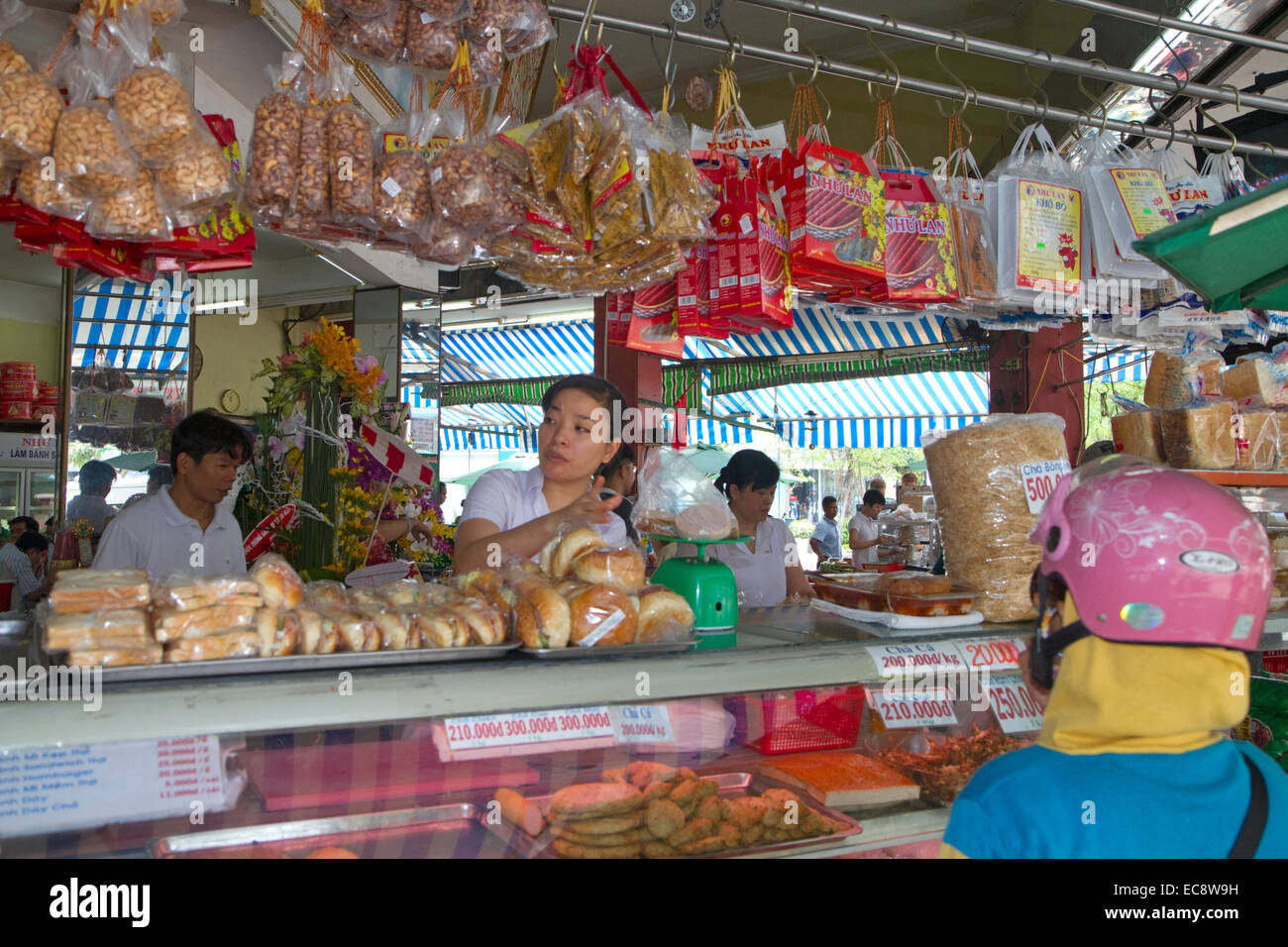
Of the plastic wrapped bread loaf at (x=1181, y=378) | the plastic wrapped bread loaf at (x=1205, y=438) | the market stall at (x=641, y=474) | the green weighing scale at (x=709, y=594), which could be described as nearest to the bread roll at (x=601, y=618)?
the market stall at (x=641, y=474)

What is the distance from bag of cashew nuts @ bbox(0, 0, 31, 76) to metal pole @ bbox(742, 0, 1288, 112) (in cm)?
169

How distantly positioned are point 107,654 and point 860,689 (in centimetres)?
138

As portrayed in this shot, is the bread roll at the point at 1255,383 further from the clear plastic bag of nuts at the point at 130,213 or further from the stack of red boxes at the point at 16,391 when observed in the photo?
the stack of red boxes at the point at 16,391

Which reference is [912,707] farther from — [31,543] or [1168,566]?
[31,543]

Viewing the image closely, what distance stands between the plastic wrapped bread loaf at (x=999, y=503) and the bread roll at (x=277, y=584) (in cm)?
153

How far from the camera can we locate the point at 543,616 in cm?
163

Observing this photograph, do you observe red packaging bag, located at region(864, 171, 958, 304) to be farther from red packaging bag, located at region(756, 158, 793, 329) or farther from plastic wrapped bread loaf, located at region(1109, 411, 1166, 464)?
plastic wrapped bread loaf, located at region(1109, 411, 1166, 464)

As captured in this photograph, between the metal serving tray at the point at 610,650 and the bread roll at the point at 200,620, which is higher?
the bread roll at the point at 200,620

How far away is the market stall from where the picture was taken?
1.39 metres

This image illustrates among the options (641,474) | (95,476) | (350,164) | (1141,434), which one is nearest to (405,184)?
(350,164)

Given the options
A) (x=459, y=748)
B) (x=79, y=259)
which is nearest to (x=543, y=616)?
(x=459, y=748)

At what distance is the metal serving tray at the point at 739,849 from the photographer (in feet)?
5.19

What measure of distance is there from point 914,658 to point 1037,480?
618 mm

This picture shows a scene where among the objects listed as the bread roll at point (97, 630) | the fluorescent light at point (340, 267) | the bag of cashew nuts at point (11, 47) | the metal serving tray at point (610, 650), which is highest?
the fluorescent light at point (340, 267)
